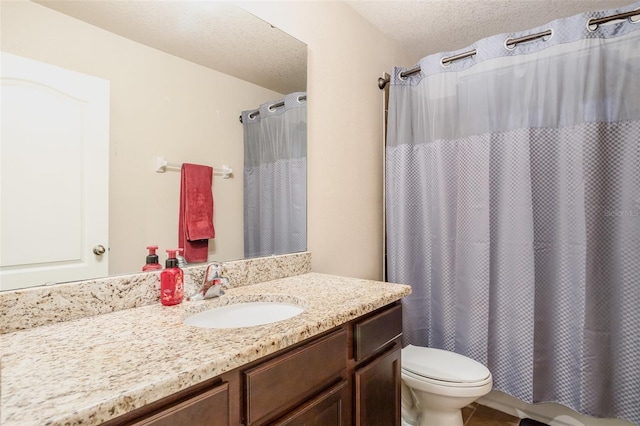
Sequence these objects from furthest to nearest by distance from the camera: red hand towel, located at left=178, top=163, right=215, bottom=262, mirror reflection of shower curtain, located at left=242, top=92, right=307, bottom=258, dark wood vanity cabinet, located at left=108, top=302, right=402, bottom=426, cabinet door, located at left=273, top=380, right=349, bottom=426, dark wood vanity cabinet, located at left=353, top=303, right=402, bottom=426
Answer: mirror reflection of shower curtain, located at left=242, top=92, right=307, bottom=258, red hand towel, located at left=178, top=163, right=215, bottom=262, dark wood vanity cabinet, located at left=353, top=303, right=402, bottom=426, cabinet door, located at left=273, top=380, right=349, bottom=426, dark wood vanity cabinet, located at left=108, top=302, right=402, bottom=426

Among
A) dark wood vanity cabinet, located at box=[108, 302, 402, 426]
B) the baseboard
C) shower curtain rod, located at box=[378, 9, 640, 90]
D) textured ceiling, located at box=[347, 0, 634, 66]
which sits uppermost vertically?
textured ceiling, located at box=[347, 0, 634, 66]

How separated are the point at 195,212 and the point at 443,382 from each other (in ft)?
4.22

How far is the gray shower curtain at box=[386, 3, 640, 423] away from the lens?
148 cm

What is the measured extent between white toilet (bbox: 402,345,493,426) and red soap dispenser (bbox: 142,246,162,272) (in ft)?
4.01

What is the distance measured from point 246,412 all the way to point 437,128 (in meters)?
1.74

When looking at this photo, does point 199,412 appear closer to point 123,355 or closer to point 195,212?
point 123,355

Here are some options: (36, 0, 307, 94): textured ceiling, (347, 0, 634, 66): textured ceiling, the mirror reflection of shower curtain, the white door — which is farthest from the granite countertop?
(347, 0, 634, 66): textured ceiling

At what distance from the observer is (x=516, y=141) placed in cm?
167

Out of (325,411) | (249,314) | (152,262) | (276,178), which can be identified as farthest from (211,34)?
(325,411)

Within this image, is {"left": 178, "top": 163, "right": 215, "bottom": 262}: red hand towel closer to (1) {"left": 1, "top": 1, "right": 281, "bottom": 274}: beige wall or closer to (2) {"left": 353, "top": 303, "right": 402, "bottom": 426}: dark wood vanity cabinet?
(1) {"left": 1, "top": 1, "right": 281, "bottom": 274}: beige wall

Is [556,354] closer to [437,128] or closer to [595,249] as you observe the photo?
[595,249]

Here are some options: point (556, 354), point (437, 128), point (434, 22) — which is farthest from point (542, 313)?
point (434, 22)

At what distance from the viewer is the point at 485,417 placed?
1957mm

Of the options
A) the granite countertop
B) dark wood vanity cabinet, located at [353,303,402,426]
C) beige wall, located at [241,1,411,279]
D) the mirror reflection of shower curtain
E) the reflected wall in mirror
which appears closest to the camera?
the granite countertop
